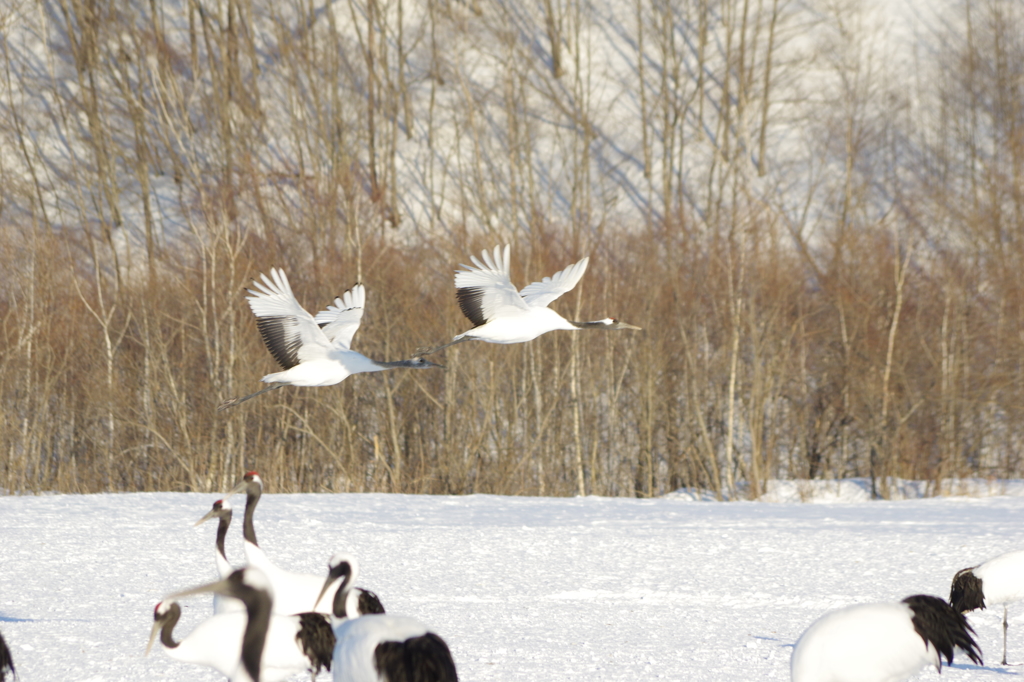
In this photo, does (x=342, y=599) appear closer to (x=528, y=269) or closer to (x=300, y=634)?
(x=300, y=634)

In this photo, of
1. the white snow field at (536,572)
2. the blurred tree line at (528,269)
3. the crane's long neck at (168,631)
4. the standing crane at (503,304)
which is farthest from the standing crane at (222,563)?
the blurred tree line at (528,269)

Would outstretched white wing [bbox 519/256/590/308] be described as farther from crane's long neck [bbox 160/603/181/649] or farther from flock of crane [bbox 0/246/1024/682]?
crane's long neck [bbox 160/603/181/649]

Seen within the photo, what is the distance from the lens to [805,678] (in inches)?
188

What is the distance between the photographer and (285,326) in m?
7.77

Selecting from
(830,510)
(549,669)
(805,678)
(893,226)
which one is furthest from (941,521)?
(893,226)

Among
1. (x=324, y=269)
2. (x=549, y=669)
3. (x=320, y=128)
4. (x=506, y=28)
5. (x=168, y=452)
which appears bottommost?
(x=549, y=669)

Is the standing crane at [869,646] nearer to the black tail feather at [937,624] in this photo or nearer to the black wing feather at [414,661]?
the black tail feather at [937,624]

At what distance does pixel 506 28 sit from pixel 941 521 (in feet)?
68.5

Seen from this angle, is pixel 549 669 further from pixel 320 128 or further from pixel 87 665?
pixel 320 128

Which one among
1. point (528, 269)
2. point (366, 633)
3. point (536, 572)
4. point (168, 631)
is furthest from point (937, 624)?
point (528, 269)

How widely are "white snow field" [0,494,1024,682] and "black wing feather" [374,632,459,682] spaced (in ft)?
8.90

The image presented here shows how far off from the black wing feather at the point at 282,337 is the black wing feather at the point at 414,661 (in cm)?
385

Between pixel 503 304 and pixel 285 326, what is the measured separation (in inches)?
60.9

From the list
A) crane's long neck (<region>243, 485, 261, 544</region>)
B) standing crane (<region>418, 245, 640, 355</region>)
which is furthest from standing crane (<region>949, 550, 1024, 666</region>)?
crane's long neck (<region>243, 485, 261, 544</region>)
